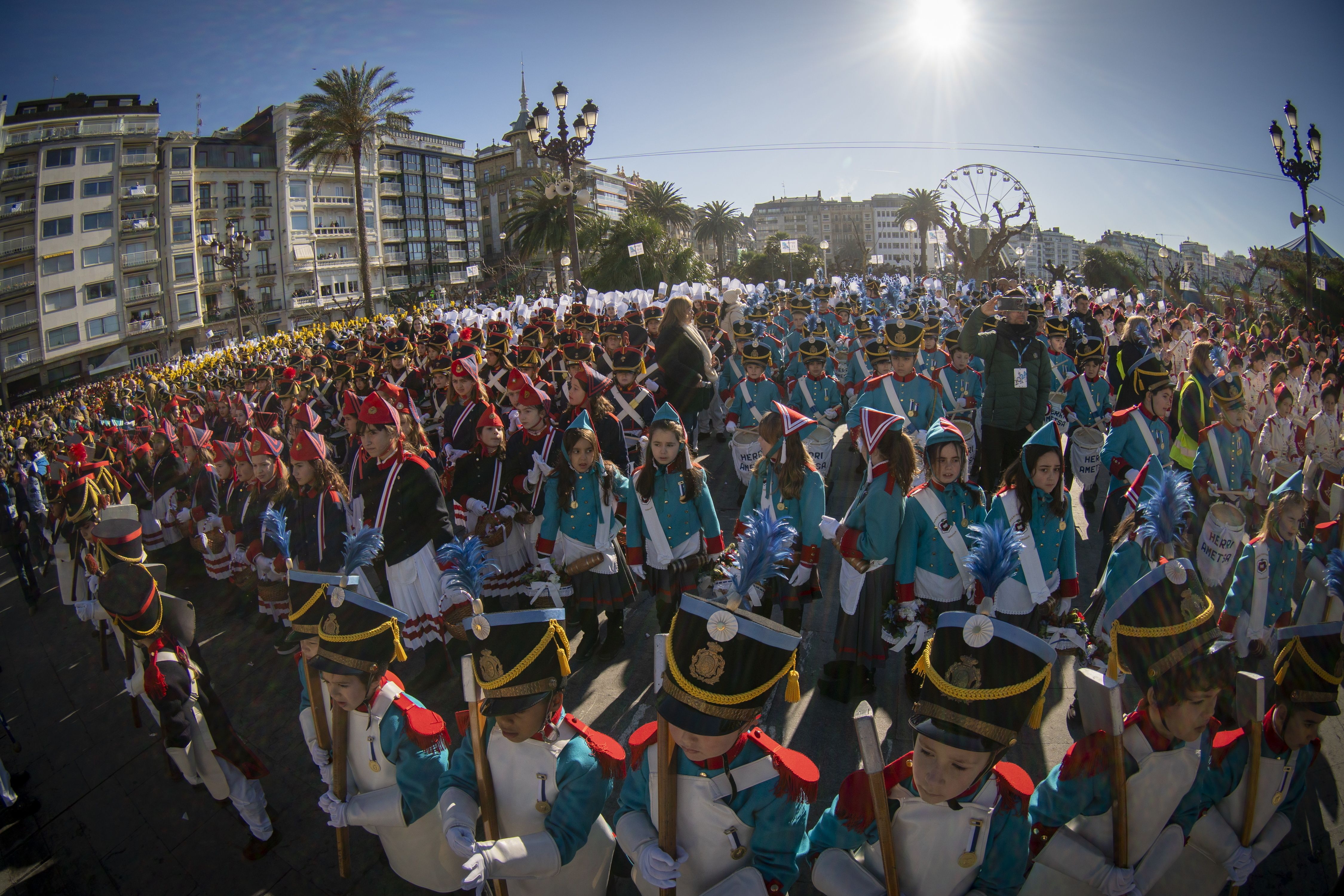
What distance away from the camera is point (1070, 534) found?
4.35 m

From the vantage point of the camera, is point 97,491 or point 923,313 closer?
point 97,491

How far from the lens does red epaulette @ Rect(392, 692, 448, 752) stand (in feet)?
9.73

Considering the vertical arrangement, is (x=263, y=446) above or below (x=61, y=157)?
below

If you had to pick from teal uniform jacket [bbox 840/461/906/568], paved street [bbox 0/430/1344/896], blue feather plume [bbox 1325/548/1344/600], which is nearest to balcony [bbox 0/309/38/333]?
paved street [bbox 0/430/1344/896]

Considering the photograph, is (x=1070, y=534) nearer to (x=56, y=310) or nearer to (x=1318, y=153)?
(x=1318, y=153)

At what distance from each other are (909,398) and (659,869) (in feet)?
20.0

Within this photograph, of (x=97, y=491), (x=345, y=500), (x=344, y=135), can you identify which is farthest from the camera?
(x=344, y=135)

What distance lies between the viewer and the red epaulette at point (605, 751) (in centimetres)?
277


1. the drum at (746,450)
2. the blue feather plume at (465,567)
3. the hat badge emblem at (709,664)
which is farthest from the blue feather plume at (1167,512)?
the drum at (746,450)

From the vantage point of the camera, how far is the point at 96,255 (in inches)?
1832

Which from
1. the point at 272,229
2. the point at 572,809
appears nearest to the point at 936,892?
the point at 572,809

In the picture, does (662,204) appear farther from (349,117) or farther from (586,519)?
(586,519)

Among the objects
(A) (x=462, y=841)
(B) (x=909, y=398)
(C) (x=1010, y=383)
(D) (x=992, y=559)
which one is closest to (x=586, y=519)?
(A) (x=462, y=841)

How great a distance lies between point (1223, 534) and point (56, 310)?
59.3 meters
